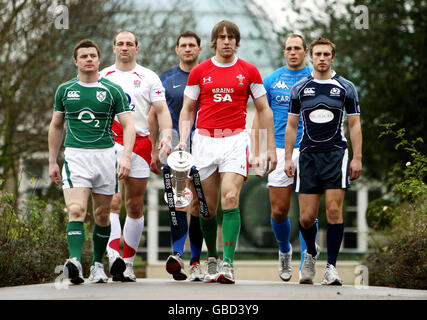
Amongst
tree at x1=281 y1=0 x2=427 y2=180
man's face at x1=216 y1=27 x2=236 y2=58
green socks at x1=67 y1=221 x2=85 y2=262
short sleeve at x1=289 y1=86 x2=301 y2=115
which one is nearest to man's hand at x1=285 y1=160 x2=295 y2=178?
short sleeve at x1=289 y1=86 x2=301 y2=115

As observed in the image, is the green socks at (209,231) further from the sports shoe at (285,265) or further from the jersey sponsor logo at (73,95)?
the jersey sponsor logo at (73,95)

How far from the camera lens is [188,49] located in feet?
33.5

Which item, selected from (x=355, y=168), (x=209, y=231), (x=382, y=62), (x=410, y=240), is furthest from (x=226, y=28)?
(x=382, y=62)

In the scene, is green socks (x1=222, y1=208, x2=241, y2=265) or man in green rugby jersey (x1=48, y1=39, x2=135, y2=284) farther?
green socks (x1=222, y1=208, x2=241, y2=265)

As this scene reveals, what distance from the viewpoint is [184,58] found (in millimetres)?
10289

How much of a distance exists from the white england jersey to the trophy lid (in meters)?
0.86

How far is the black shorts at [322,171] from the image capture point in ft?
30.3

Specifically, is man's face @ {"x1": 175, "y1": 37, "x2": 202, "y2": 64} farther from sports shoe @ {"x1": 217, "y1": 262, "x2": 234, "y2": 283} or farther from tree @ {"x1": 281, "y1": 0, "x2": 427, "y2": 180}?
tree @ {"x1": 281, "y1": 0, "x2": 427, "y2": 180}

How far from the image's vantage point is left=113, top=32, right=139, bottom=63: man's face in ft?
31.8

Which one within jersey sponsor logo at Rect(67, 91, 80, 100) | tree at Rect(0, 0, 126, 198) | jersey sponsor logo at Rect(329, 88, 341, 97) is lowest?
jersey sponsor logo at Rect(67, 91, 80, 100)

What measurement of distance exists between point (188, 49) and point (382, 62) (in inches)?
599

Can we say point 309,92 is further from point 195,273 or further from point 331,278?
point 195,273

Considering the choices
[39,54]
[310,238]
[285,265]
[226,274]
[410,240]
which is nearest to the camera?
[226,274]
